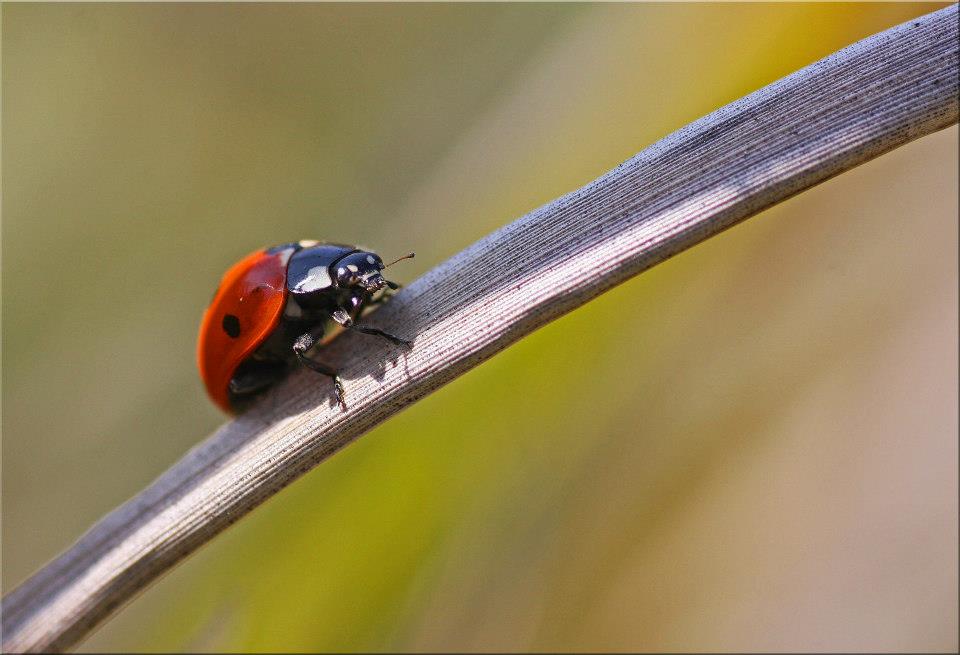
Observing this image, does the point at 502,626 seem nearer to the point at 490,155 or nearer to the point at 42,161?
the point at 490,155

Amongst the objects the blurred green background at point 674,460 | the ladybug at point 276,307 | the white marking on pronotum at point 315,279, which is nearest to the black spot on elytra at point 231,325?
the ladybug at point 276,307

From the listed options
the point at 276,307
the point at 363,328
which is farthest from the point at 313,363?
the point at 276,307

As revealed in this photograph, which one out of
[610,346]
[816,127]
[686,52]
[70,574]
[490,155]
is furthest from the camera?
[490,155]

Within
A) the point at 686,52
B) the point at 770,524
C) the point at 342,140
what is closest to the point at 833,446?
the point at 770,524

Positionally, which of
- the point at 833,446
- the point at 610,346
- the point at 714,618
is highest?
the point at 610,346

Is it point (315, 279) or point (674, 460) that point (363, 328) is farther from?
point (674, 460)

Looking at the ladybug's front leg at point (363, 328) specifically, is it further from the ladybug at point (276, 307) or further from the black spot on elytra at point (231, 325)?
the black spot on elytra at point (231, 325)
